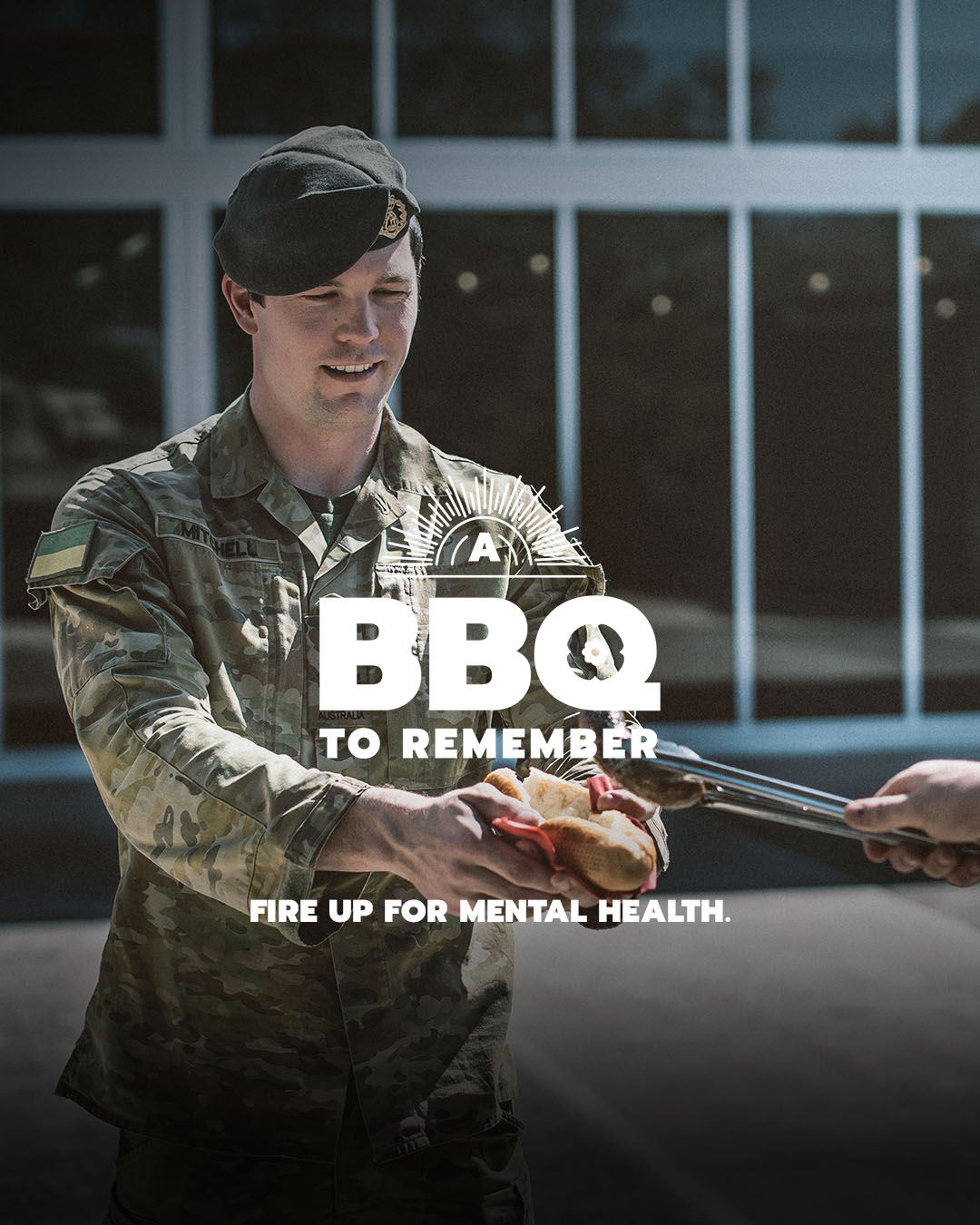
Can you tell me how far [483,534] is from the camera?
1.55m

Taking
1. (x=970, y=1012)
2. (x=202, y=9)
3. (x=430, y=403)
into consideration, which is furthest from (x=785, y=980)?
(x=202, y=9)

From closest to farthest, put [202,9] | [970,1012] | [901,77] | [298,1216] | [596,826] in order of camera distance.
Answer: [596,826] < [298,1216] < [970,1012] < [202,9] < [901,77]

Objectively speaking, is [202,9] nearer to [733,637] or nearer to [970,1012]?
[733,637]

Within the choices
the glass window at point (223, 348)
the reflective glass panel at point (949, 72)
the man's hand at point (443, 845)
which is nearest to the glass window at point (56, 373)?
the glass window at point (223, 348)

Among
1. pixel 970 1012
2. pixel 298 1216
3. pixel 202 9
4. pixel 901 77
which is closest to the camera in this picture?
pixel 298 1216

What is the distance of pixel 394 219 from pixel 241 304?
0.62ft

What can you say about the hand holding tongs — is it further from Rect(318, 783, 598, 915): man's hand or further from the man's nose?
the man's nose

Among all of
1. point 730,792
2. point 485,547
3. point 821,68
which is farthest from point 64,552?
point 821,68

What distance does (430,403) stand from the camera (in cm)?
489

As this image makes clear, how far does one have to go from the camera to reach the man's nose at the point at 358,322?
4.65ft

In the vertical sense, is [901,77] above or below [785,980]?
above

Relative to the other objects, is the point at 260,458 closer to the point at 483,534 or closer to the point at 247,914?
the point at 483,534

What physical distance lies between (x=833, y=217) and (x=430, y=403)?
1.73 metres

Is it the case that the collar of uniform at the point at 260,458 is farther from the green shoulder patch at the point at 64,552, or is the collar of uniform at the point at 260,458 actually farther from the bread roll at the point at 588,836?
the bread roll at the point at 588,836
